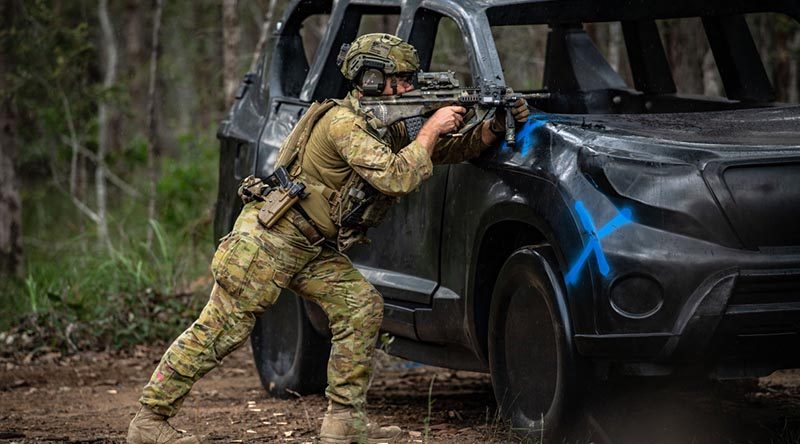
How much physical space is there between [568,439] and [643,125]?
123 cm

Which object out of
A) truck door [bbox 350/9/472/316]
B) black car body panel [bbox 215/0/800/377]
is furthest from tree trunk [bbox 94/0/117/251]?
black car body panel [bbox 215/0/800/377]

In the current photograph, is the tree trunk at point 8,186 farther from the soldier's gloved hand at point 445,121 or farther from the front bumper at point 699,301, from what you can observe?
the front bumper at point 699,301

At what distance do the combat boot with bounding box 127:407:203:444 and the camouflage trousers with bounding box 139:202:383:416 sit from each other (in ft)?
0.14

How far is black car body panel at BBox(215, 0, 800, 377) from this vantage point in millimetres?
4230

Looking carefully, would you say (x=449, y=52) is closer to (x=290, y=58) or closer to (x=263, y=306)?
(x=290, y=58)

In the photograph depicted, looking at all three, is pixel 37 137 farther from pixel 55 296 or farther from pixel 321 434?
pixel 321 434

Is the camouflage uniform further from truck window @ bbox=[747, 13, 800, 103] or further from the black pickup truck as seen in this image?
truck window @ bbox=[747, 13, 800, 103]

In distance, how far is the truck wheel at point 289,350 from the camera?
22.0 feet

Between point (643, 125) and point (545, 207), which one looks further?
point (643, 125)

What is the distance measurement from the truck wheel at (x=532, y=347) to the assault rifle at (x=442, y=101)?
53 centimetres

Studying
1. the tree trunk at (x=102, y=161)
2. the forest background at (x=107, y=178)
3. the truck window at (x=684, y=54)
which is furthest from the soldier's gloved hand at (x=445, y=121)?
the truck window at (x=684, y=54)

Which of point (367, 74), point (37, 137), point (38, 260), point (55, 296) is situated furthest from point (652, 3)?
point (37, 137)

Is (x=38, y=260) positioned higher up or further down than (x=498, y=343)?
further down

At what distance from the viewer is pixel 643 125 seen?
4.92 m
